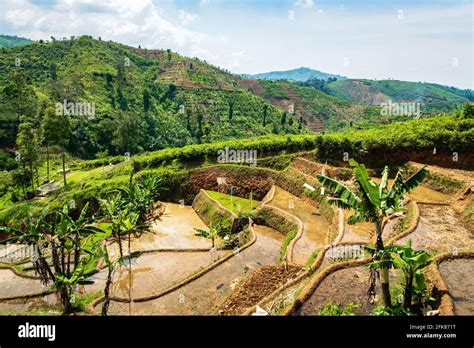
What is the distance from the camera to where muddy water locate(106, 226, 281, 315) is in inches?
771

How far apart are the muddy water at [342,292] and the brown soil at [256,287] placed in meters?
3.90

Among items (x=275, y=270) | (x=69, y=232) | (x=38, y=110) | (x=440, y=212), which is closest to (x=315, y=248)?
(x=275, y=270)

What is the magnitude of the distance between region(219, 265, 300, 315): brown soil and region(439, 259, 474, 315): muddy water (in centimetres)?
738

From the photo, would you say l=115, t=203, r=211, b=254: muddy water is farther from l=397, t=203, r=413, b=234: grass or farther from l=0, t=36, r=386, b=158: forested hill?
l=0, t=36, r=386, b=158: forested hill

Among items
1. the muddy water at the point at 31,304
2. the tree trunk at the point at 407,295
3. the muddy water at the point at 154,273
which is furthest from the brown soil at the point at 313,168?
the muddy water at the point at 31,304

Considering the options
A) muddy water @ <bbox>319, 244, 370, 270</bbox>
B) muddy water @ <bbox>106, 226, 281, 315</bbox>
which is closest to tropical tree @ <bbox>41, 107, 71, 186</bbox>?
A: muddy water @ <bbox>106, 226, 281, 315</bbox>

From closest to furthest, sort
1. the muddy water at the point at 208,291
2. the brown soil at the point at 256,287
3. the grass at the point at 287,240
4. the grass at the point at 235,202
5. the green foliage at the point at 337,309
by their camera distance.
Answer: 1. the green foliage at the point at 337,309
2. the brown soil at the point at 256,287
3. the muddy water at the point at 208,291
4. the grass at the point at 287,240
5. the grass at the point at 235,202

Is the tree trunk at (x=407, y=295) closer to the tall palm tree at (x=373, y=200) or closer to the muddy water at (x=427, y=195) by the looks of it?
the tall palm tree at (x=373, y=200)

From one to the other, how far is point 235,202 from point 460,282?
2567 centimetres

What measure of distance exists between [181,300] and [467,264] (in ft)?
45.5

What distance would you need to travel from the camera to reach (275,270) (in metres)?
20.4

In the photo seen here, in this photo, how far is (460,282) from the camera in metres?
13.9

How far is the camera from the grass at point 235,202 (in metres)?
34.8
